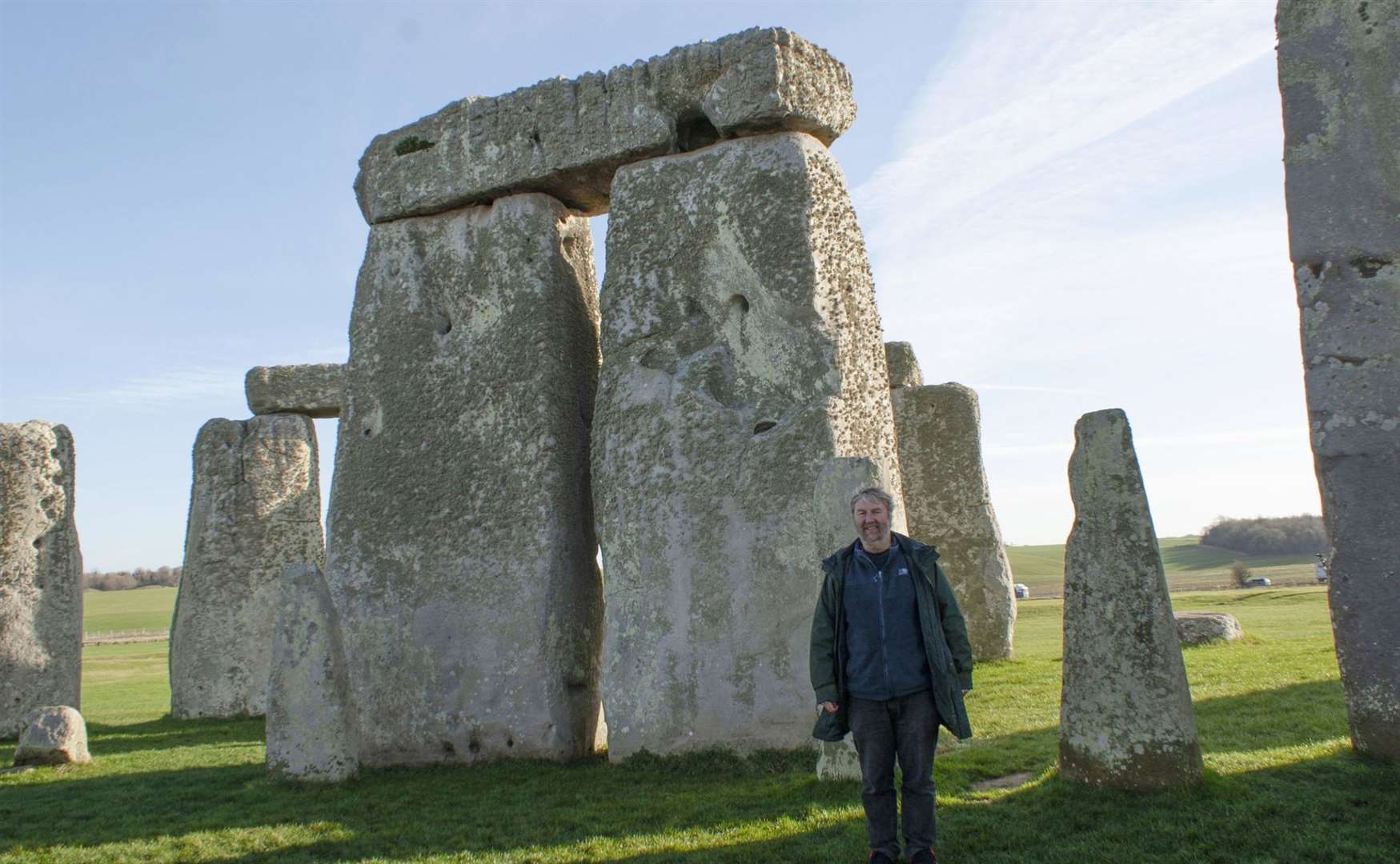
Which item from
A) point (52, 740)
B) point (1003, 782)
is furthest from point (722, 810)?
point (52, 740)

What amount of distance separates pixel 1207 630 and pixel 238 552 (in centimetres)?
1156

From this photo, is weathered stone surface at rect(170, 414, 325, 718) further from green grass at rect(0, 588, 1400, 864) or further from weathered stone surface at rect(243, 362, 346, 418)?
green grass at rect(0, 588, 1400, 864)

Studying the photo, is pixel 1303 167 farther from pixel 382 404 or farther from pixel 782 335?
pixel 382 404

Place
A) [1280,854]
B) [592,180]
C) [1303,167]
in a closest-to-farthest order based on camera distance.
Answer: [1280,854] < [1303,167] < [592,180]

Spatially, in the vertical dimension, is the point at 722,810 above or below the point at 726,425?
below

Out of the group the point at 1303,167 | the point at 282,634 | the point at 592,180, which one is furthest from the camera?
the point at 592,180

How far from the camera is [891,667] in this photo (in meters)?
4.98

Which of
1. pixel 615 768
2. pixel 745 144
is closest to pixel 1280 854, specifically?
pixel 615 768

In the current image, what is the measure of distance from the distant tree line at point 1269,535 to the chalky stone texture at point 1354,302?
54422 millimetres

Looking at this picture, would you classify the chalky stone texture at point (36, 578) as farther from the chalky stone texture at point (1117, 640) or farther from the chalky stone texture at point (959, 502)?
the chalky stone texture at point (1117, 640)

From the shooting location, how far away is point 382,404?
9797mm

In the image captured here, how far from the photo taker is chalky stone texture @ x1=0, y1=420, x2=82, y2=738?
443 inches

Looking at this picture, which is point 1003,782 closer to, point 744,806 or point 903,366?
point 744,806

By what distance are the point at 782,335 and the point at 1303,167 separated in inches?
136
